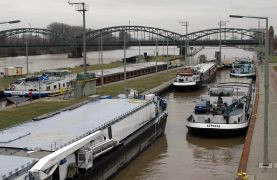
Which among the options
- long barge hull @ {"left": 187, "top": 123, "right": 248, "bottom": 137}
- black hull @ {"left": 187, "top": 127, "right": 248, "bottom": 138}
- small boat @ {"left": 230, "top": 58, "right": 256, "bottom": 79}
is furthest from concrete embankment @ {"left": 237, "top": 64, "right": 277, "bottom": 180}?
small boat @ {"left": 230, "top": 58, "right": 256, "bottom": 79}

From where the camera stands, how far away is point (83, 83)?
151 ft

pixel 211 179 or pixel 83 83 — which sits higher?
pixel 83 83

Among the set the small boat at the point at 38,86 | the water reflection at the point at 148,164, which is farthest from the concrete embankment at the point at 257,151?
the small boat at the point at 38,86

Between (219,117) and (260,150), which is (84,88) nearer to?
(219,117)

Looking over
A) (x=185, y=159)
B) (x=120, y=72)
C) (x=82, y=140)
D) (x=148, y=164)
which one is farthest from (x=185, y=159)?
(x=120, y=72)

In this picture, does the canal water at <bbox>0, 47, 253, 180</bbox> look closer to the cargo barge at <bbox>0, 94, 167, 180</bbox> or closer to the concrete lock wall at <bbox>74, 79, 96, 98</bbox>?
the cargo barge at <bbox>0, 94, 167, 180</bbox>

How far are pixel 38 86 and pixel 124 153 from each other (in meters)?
28.0

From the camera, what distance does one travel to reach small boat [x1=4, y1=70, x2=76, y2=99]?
1917 inches

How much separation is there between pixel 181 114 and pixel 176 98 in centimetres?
1295

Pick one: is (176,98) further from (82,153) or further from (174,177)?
(82,153)

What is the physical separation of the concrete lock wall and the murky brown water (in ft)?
42.6

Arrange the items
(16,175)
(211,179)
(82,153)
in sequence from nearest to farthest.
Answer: (16,175) < (82,153) < (211,179)

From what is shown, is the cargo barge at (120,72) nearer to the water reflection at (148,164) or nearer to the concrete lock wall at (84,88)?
the concrete lock wall at (84,88)

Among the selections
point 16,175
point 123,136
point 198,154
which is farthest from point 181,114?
point 16,175
